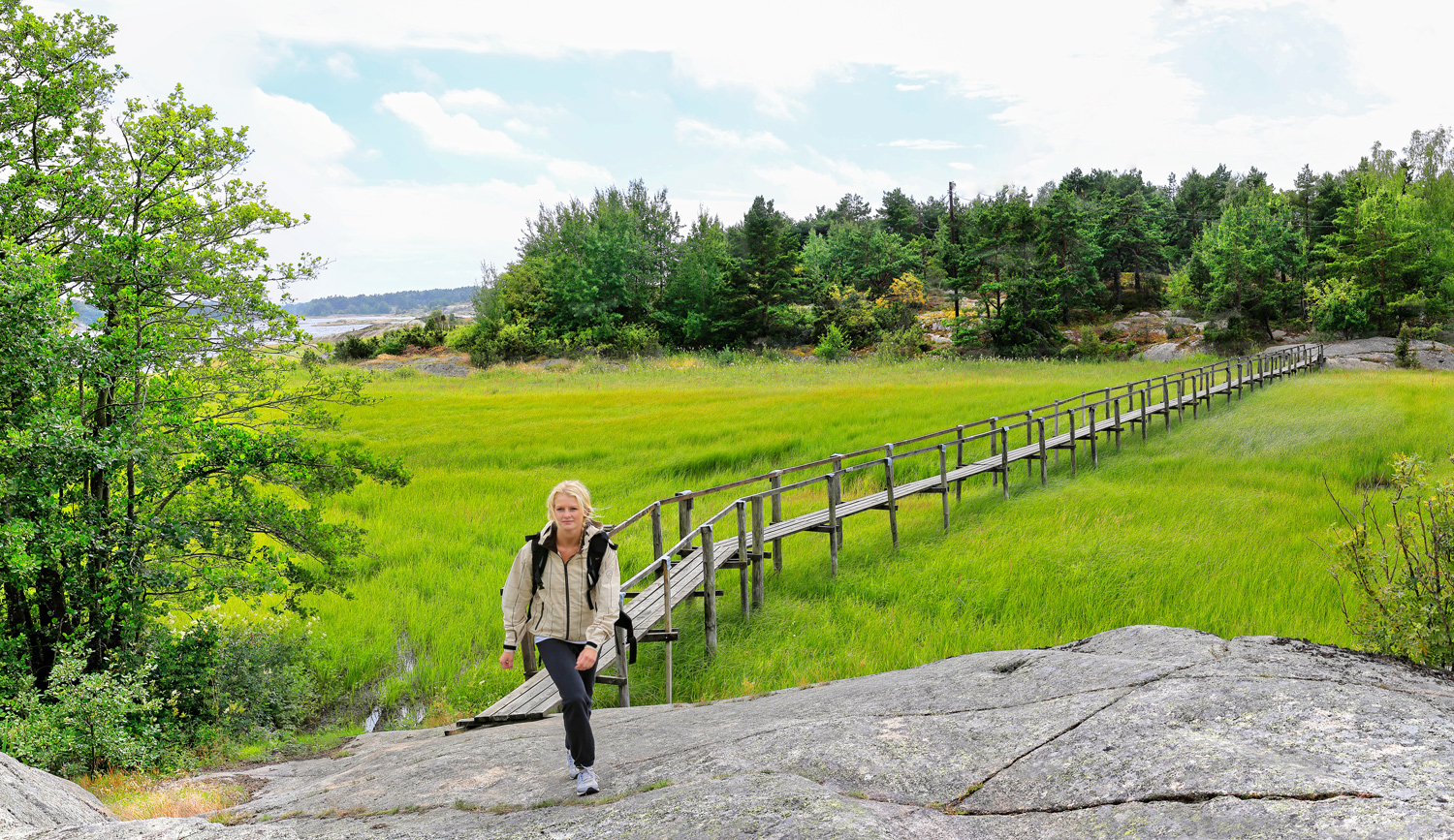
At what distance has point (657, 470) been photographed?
58.6ft

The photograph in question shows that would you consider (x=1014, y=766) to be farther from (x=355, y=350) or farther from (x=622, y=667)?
(x=355, y=350)

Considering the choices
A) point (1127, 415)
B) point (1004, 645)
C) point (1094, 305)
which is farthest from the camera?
point (1094, 305)

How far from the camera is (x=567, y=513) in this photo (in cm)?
436

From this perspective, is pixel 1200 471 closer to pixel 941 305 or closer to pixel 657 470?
pixel 657 470

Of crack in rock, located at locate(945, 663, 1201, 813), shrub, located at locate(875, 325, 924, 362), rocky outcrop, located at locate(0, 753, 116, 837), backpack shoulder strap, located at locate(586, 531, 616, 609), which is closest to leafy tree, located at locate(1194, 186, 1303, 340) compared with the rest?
shrub, located at locate(875, 325, 924, 362)

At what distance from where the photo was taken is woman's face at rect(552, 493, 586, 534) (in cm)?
433

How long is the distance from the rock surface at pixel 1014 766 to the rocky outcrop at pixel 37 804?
424 mm

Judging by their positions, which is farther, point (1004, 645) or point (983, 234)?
point (983, 234)

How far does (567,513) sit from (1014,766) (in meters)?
2.51

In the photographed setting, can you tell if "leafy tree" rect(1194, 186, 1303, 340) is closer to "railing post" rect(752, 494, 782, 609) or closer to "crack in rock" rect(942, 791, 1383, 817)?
"railing post" rect(752, 494, 782, 609)

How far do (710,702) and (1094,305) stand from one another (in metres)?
63.3

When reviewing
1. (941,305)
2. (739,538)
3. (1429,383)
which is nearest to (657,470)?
(739,538)

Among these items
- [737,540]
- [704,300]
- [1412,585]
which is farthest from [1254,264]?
[1412,585]

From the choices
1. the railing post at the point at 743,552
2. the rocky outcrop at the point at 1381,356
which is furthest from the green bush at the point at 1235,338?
the railing post at the point at 743,552
